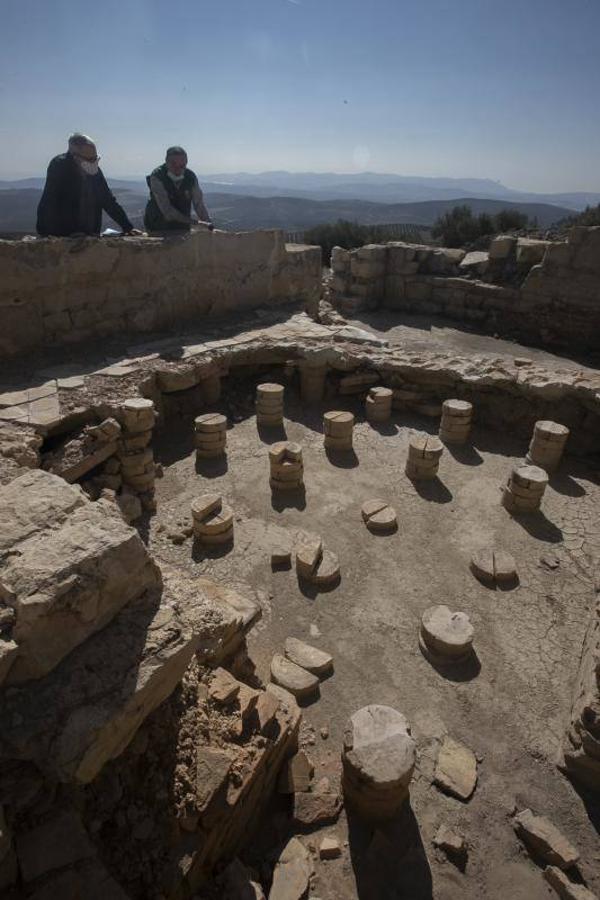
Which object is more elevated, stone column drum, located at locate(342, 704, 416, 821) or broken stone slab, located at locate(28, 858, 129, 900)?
broken stone slab, located at locate(28, 858, 129, 900)

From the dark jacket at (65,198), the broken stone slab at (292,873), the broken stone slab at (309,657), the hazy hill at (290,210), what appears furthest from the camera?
the hazy hill at (290,210)

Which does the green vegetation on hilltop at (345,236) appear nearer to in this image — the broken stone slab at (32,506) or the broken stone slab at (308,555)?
the broken stone slab at (308,555)

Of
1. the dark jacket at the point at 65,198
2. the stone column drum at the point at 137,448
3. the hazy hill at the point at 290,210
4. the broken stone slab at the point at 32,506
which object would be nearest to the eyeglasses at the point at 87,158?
the dark jacket at the point at 65,198

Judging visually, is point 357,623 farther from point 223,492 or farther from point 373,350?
point 373,350

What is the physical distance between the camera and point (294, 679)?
159 inches

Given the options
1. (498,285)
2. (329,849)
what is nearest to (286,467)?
(329,849)

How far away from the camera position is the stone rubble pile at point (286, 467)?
20.4ft

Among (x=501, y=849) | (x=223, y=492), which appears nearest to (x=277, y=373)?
(x=223, y=492)

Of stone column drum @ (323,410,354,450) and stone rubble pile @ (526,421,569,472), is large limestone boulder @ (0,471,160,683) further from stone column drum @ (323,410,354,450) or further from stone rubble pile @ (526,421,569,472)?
stone rubble pile @ (526,421,569,472)

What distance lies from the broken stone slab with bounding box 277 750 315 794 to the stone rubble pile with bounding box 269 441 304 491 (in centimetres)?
331

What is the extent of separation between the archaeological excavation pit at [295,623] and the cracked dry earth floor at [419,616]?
2 cm

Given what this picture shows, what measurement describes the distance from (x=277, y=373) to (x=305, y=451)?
1728mm

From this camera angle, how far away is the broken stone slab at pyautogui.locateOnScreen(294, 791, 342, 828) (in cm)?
318

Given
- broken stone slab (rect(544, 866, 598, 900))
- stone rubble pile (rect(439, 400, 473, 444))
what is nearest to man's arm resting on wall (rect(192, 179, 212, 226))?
stone rubble pile (rect(439, 400, 473, 444))
